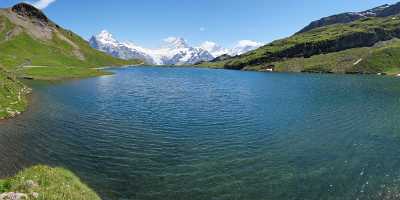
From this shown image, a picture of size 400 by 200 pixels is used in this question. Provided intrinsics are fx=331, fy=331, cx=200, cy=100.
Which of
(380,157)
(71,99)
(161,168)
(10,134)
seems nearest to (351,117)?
(380,157)

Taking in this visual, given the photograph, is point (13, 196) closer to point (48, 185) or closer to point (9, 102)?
point (48, 185)

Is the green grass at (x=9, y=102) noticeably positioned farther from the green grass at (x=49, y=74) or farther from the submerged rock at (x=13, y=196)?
the green grass at (x=49, y=74)

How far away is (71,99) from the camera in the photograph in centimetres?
8431

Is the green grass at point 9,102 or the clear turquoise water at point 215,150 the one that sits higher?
the green grass at point 9,102

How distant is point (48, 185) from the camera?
23828 millimetres

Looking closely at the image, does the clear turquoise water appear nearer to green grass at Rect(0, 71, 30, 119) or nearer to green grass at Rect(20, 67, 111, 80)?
green grass at Rect(0, 71, 30, 119)

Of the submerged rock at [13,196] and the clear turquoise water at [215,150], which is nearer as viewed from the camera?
the submerged rock at [13,196]

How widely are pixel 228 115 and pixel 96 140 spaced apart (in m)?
28.5

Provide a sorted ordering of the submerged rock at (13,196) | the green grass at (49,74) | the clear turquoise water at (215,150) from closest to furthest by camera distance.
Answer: the submerged rock at (13,196), the clear turquoise water at (215,150), the green grass at (49,74)

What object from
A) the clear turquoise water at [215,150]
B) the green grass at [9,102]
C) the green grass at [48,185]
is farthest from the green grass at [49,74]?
the green grass at [48,185]

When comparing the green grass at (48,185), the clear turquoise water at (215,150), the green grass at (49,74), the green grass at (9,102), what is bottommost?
the clear turquoise water at (215,150)

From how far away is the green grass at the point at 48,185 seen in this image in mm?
22098

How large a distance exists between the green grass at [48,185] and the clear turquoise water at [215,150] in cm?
373

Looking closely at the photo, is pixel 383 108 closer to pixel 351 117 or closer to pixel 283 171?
pixel 351 117
